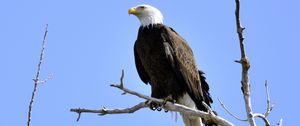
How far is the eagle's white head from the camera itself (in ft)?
27.8

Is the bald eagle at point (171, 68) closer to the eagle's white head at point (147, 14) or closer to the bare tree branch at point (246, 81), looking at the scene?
the eagle's white head at point (147, 14)

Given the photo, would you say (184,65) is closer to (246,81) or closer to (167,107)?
(167,107)

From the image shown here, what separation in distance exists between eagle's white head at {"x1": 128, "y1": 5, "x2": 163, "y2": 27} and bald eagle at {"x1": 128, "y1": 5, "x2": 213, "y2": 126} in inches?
5.8

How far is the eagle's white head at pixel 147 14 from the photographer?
8462 mm

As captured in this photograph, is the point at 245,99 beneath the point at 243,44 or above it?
beneath

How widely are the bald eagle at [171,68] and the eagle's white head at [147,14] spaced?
148 mm

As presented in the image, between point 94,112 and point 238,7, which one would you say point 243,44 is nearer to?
point 238,7

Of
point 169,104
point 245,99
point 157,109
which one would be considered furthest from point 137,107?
→ point 245,99

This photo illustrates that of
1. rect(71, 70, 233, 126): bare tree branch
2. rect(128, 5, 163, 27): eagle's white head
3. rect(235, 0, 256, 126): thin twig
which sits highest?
rect(128, 5, 163, 27): eagle's white head

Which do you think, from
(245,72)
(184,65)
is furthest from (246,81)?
(184,65)

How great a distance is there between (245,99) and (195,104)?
9.40 ft

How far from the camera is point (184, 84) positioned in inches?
311

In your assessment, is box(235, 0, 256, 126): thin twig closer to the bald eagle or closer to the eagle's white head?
the bald eagle

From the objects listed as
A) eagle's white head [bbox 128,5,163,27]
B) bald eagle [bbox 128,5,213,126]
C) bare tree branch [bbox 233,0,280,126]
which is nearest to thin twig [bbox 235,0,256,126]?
bare tree branch [bbox 233,0,280,126]
